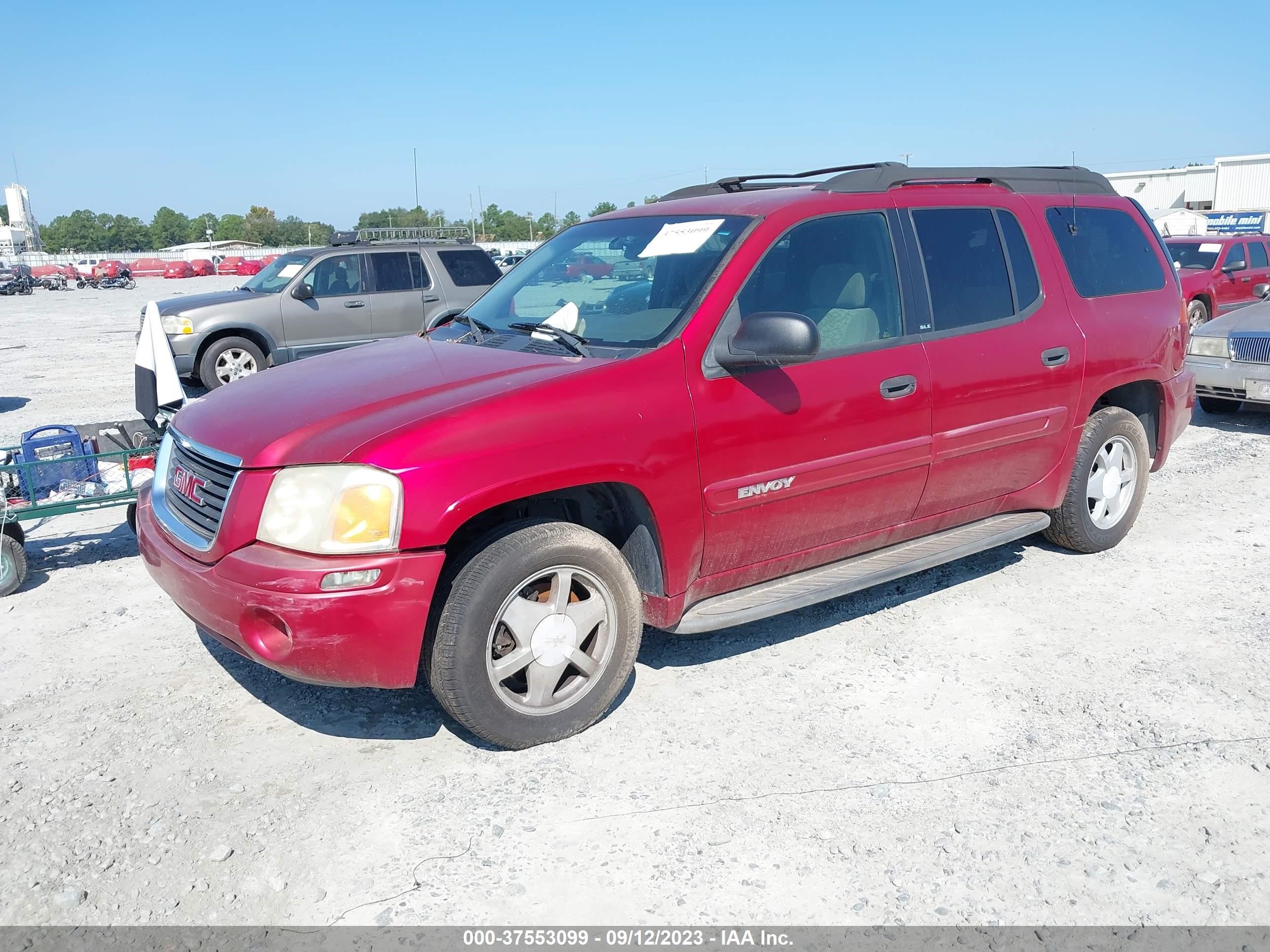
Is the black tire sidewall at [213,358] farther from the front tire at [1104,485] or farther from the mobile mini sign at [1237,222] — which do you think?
the mobile mini sign at [1237,222]

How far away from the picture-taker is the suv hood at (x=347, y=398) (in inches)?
130

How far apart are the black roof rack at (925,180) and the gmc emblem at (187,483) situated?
2611 millimetres

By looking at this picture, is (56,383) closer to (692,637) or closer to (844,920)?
(692,637)

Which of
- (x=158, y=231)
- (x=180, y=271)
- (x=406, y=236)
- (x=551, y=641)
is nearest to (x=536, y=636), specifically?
(x=551, y=641)

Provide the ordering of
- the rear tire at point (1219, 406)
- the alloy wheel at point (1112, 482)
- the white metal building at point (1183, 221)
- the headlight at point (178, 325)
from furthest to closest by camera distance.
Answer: the white metal building at point (1183, 221)
the headlight at point (178, 325)
the rear tire at point (1219, 406)
the alloy wheel at point (1112, 482)

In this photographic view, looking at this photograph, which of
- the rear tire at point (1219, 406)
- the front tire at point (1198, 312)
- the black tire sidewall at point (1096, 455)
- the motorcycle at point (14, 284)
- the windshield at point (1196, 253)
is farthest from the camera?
the motorcycle at point (14, 284)

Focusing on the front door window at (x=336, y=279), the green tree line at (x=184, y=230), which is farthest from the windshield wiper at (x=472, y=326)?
the green tree line at (x=184, y=230)

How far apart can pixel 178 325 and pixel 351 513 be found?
9609 millimetres

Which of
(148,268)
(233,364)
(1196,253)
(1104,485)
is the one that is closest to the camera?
(1104,485)

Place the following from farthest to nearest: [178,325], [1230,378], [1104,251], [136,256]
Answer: [136,256]
[178,325]
[1230,378]
[1104,251]

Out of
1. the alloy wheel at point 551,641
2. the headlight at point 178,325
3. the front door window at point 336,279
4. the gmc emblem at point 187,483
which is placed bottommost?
the alloy wheel at point 551,641

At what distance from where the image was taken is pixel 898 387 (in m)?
4.25

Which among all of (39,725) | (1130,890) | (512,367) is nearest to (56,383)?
(39,725)

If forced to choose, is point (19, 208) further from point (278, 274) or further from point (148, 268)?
point (278, 274)
